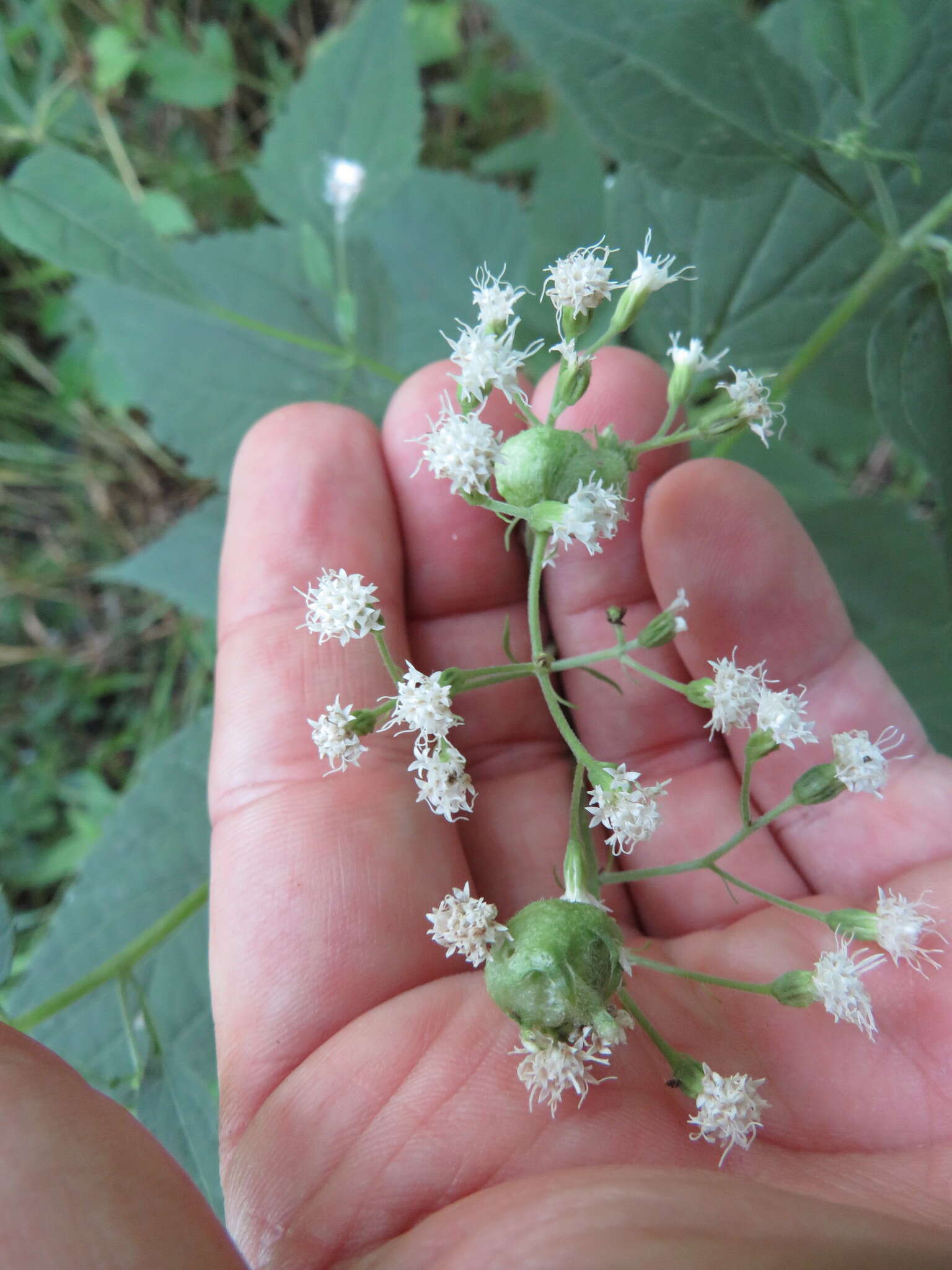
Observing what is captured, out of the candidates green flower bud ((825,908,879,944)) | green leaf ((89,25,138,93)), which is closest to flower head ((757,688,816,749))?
green flower bud ((825,908,879,944))

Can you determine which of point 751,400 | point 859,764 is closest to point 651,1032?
point 859,764

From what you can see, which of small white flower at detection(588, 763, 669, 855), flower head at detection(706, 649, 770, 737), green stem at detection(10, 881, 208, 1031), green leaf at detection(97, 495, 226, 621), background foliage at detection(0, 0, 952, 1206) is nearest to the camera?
small white flower at detection(588, 763, 669, 855)

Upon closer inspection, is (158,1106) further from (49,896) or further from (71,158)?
(71,158)

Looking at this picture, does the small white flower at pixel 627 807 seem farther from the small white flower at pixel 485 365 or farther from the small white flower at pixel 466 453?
the small white flower at pixel 485 365

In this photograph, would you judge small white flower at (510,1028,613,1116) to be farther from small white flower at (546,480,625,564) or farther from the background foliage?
the background foliage

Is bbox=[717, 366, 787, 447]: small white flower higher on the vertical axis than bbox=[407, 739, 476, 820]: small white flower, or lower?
higher

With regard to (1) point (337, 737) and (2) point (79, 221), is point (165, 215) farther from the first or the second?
(1) point (337, 737)
